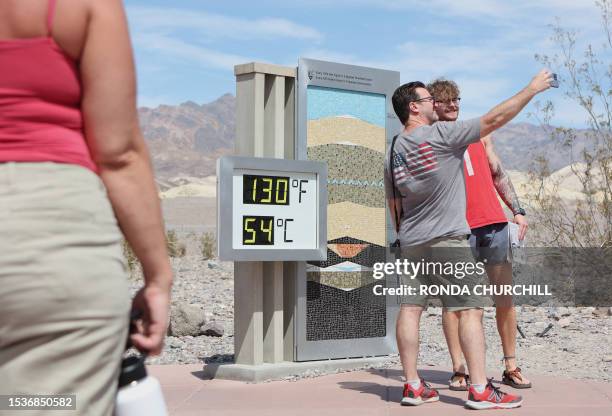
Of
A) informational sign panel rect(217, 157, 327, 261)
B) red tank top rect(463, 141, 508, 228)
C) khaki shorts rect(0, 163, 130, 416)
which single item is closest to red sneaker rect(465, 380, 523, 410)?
red tank top rect(463, 141, 508, 228)

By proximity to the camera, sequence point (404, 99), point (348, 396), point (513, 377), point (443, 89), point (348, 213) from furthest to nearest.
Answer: point (348, 213)
point (513, 377)
point (348, 396)
point (443, 89)
point (404, 99)

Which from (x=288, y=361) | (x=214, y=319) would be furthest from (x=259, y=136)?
(x=214, y=319)

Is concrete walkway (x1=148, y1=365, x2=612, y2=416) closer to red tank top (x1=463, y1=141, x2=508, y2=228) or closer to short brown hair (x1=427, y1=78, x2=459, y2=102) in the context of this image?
red tank top (x1=463, y1=141, x2=508, y2=228)

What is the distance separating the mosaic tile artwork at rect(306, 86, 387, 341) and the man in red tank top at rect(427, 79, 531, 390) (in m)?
1.56

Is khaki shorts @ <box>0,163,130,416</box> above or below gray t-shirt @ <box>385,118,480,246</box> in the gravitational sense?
below

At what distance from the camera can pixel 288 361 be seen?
8258 millimetres

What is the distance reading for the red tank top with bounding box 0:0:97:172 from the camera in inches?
77.9

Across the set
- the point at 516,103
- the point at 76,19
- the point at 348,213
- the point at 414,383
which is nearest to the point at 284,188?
the point at 348,213

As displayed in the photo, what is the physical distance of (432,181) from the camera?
20.5 feet

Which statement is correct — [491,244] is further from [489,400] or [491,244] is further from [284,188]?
[284,188]

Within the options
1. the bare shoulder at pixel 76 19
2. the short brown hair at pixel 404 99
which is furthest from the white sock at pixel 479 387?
the bare shoulder at pixel 76 19

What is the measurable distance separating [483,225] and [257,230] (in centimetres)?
177

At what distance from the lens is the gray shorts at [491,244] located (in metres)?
6.93

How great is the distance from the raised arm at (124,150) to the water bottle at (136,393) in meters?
0.06
